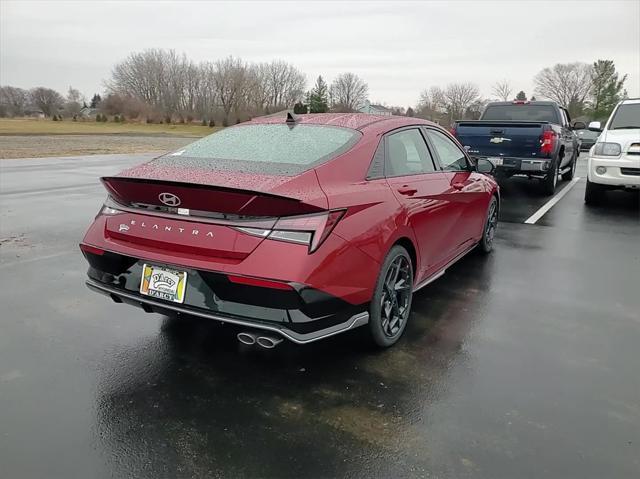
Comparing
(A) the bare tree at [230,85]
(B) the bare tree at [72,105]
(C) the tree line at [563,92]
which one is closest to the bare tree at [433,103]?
(C) the tree line at [563,92]

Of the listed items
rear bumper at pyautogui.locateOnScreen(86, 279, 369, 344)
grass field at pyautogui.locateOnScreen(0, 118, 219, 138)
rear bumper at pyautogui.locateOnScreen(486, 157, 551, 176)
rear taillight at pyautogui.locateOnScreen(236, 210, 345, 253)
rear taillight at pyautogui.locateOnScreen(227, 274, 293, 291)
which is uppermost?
grass field at pyautogui.locateOnScreen(0, 118, 219, 138)

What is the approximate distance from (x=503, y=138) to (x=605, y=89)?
7182 centimetres

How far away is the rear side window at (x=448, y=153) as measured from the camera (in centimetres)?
463

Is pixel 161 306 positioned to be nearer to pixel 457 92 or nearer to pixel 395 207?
pixel 395 207

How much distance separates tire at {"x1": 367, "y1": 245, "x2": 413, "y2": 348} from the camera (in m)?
3.29

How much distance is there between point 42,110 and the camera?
103m

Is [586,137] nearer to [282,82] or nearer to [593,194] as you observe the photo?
[593,194]

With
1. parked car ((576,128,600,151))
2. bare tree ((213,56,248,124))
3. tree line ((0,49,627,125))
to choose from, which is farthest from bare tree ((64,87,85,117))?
parked car ((576,128,600,151))

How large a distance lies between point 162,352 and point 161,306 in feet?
2.14

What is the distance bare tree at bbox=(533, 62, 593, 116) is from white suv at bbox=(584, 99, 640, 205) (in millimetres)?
87146

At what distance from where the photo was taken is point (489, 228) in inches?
240

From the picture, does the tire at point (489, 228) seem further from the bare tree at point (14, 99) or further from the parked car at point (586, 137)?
the bare tree at point (14, 99)

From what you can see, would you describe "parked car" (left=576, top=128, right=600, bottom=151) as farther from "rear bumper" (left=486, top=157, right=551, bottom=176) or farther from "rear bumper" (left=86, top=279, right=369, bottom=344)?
"rear bumper" (left=86, top=279, right=369, bottom=344)

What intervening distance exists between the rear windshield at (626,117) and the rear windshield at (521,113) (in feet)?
6.19
